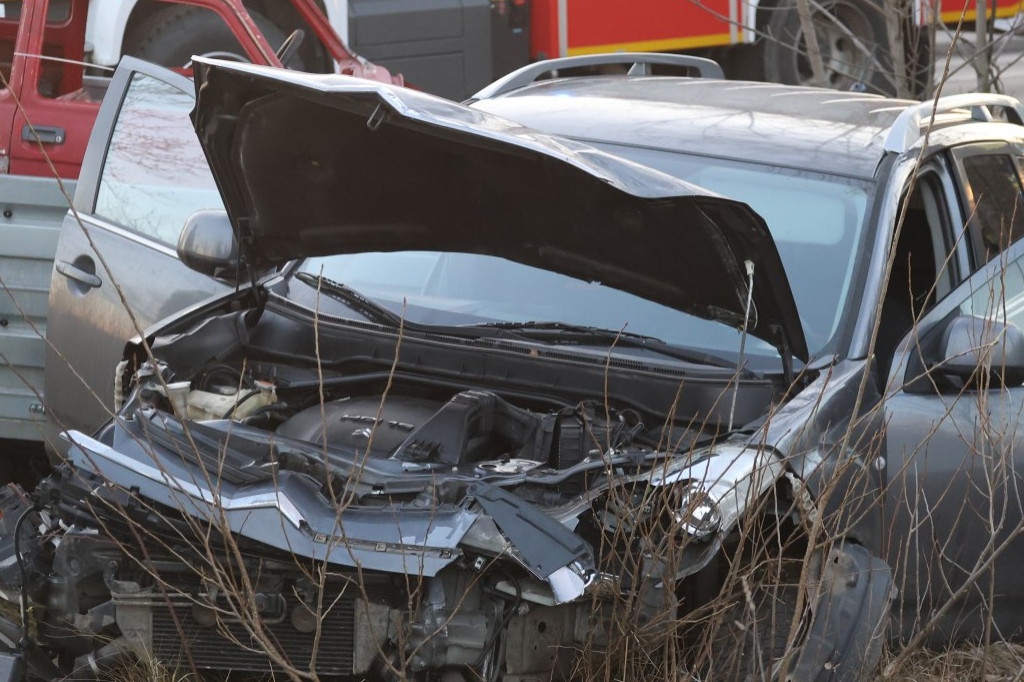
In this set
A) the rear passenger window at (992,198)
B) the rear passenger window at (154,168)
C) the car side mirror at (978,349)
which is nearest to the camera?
the car side mirror at (978,349)

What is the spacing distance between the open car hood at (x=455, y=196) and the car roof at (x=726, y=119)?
1.79ft

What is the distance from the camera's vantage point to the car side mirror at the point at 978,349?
3537 mm

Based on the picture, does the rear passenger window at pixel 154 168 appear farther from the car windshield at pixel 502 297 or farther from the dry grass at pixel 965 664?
the dry grass at pixel 965 664

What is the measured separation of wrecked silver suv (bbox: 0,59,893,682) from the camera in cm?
302

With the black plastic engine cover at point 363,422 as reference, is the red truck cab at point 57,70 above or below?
above

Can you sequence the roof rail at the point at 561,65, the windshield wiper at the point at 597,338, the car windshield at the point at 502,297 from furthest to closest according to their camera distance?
the roof rail at the point at 561,65, the car windshield at the point at 502,297, the windshield wiper at the point at 597,338

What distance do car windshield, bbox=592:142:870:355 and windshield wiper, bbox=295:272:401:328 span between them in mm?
870

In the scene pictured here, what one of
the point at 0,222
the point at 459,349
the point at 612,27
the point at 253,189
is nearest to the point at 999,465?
the point at 459,349

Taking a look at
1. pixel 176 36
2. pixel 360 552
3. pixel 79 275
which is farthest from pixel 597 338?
pixel 176 36

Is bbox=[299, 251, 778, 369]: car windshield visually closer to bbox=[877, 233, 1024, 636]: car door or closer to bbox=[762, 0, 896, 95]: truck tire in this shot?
bbox=[877, 233, 1024, 636]: car door

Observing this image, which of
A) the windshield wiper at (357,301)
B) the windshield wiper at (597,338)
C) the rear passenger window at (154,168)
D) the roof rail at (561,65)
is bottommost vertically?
the windshield wiper at (597,338)

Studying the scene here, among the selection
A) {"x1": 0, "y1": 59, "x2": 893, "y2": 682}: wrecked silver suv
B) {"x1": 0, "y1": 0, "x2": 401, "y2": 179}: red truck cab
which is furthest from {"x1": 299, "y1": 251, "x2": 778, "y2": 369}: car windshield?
{"x1": 0, "y1": 0, "x2": 401, "y2": 179}: red truck cab

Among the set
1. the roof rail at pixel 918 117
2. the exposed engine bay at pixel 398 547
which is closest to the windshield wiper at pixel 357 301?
the exposed engine bay at pixel 398 547

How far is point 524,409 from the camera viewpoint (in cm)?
377
